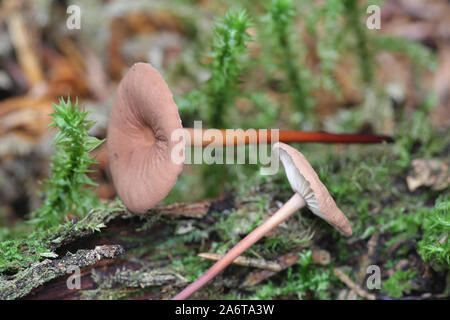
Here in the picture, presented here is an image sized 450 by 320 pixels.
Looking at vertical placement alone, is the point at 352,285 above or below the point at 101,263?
below

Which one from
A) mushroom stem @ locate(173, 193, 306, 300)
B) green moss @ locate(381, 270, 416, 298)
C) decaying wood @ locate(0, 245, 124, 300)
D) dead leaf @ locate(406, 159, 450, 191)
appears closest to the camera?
decaying wood @ locate(0, 245, 124, 300)

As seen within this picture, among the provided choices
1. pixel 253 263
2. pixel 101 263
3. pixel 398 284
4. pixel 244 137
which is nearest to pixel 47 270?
pixel 101 263

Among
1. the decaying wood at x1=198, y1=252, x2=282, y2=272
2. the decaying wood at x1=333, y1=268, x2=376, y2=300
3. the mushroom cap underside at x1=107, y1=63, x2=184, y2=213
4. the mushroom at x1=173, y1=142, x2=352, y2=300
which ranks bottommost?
the decaying wood at x1=333, y1=268, x2=376, y2=300

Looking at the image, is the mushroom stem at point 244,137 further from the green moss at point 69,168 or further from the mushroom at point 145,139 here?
the green moss at point 69,168

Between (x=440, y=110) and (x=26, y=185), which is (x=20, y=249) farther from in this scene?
(x=440, y=110)

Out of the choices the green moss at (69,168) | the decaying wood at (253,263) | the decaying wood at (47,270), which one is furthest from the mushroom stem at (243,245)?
the green moss at (69,168)

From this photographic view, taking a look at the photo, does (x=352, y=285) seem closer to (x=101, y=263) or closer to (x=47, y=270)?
(x=101, y=263)

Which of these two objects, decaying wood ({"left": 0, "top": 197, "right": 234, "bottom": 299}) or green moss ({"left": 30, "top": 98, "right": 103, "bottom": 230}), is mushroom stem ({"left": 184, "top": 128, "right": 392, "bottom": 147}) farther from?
green moss ({"left": 30, "top": 98, "right": 103, "bottom": 230})

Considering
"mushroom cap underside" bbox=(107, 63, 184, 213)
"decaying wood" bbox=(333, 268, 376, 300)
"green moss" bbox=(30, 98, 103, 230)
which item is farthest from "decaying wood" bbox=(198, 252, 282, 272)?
"green moss" bbox=(30, 98, 103, 230)
